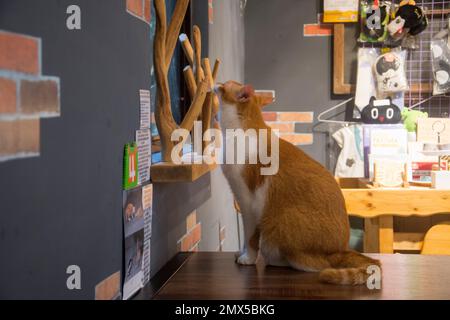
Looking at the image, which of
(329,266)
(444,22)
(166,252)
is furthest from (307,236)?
(444,22)

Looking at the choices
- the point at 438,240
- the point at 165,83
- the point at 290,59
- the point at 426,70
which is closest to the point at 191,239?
the point at 165,83

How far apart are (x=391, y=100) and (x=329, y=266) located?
2.08 m

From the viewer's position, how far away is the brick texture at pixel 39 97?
0.62 m

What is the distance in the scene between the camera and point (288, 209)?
1.21 metres

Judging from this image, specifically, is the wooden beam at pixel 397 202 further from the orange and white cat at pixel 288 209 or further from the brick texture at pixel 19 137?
the brick texture at pixel 19 137

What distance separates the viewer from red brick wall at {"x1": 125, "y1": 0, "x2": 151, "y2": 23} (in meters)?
1.03

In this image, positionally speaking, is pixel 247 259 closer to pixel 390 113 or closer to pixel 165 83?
pixel 165 83

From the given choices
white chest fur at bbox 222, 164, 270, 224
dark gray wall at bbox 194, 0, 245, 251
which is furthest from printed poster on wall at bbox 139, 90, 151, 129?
dark gray wall at bbox 194, 0, 245, 251

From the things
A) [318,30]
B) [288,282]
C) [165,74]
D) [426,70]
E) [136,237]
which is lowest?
[288,282]

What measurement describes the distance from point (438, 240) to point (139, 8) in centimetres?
178

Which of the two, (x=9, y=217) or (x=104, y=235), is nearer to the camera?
(x=9, y=217)

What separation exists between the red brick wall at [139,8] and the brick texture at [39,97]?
394 mm

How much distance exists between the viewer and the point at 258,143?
4.19ft

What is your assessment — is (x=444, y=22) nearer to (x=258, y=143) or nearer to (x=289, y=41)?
(x=289, y=41)
